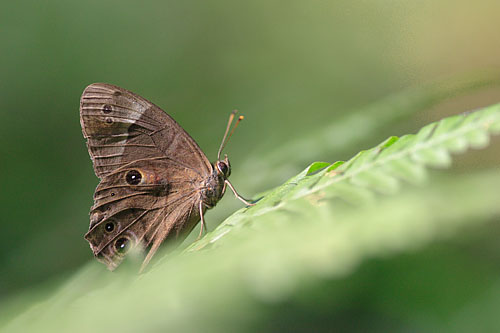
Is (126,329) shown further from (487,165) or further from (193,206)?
(487,165)

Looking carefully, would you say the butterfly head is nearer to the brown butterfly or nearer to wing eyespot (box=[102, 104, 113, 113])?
the brown butterfly

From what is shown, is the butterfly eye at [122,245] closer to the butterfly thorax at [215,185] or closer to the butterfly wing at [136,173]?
the butterfly wing at [136,173]

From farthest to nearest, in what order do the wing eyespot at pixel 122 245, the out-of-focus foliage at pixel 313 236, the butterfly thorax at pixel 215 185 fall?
the butterfly thorax at pixel 215 185 < the wing eyespot at pixel 122 245 < the out-of-focus foliage at pixel 313 236

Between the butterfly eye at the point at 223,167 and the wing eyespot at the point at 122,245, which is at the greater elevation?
the butterfly eye at the point at 223,167

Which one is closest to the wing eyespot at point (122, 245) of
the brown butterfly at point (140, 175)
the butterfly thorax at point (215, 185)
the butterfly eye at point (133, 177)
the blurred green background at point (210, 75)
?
the brown butterfly at point (140, 175)

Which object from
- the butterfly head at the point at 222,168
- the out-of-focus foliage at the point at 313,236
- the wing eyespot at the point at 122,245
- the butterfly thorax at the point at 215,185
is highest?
the butterfly head at the point at 222,168

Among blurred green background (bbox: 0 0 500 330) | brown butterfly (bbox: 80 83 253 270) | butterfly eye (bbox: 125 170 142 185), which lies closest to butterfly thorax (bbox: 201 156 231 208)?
brown butterfly (bbox: 80 83 253 270)
